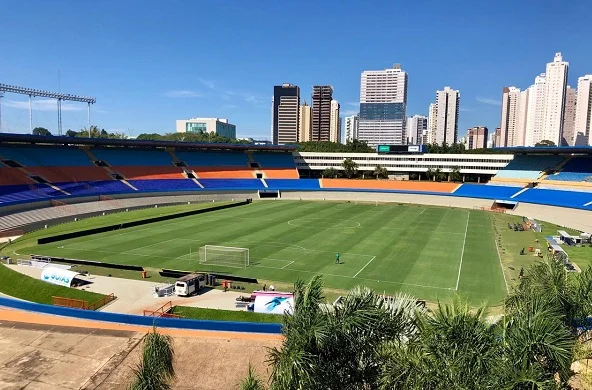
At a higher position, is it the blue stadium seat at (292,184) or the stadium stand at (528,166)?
the stadium stand at (528,166)

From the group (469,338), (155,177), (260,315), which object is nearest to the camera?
(469,338)

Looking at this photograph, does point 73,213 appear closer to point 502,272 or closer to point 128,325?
point 128,325

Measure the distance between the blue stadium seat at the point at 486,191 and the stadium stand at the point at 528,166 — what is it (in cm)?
463

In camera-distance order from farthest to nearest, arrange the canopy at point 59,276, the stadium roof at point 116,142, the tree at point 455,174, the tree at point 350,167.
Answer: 1. the tree at point 350,167
2. the tree at point 455,174
3. the stadium roof at point 116,142
4. the canopy at point 59,276

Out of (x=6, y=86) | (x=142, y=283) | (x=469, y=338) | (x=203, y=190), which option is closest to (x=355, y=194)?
(x=203, y=190)

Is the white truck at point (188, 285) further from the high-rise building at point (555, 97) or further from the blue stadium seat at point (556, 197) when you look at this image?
the high-rise building at point (555, 97)

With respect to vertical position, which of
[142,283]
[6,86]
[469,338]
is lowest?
[142,283]

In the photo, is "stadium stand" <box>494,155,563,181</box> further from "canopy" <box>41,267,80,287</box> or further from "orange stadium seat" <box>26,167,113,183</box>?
"canopy" <box>41,267,80,287</box>

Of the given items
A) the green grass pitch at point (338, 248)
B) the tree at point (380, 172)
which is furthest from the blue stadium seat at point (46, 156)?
the tree at point (380, 172)

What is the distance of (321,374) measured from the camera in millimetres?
10430

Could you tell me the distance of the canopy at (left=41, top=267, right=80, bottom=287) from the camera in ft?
91.0

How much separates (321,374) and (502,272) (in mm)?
26927

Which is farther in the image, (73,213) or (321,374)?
(73,213)

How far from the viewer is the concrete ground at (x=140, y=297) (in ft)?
82.0
